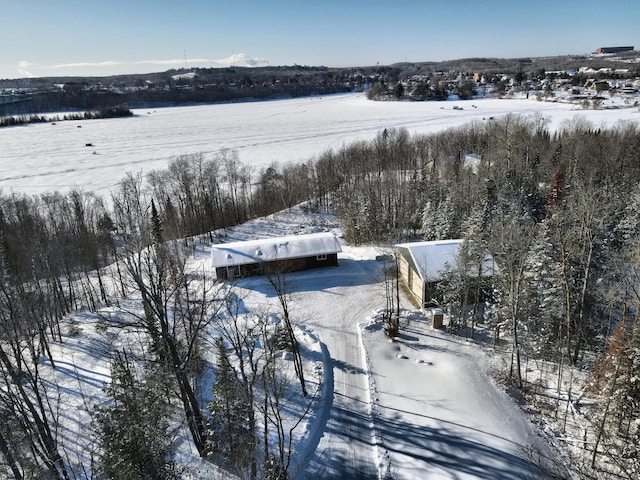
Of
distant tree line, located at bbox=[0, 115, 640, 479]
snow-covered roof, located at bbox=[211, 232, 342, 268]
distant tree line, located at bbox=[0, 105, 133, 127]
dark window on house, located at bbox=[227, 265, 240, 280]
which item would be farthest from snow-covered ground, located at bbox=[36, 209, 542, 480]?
distant tree line, located at bbox=[0, 105, 133, 127]

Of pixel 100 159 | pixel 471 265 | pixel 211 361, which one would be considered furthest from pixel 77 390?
pixel 100 159

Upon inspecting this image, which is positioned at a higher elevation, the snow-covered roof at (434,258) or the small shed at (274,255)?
the snow-covered roof at (434,258)

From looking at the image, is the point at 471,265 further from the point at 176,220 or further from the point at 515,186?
the point at 176,220

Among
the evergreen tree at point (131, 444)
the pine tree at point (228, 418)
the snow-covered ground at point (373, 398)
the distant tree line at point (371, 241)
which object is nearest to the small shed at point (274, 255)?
the distant tree line at point (371, 241)

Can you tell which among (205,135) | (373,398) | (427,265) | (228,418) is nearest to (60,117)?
(205,135)

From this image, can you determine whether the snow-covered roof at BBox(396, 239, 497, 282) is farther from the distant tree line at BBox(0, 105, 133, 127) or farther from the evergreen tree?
the distant tree line at BBox(0, 105, 133, 127)

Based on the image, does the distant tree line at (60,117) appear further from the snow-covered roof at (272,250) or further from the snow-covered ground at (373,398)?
the snow-covered ground at (373,398)
